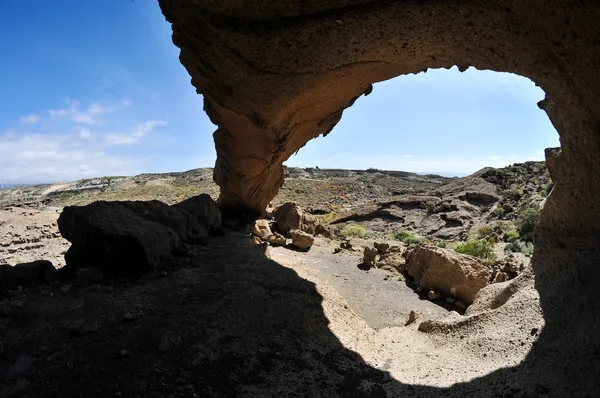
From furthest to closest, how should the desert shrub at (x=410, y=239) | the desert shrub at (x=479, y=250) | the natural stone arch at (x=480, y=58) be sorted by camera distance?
1. the desert shrub at (x=410, y=239)
2. the desert shrub at (x=479, y=250)
3. the natural stone arch at (x=480, y=58)

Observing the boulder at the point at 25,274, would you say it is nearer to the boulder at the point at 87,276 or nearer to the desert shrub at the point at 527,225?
the boulder at the point at 87,276

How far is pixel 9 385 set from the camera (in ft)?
10.5

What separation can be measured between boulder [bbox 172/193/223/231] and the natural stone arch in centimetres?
396

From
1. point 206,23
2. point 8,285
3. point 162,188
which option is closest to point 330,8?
point 206,23

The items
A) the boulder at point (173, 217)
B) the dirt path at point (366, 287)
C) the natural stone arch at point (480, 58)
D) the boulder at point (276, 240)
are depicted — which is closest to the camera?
the natural stone arch at point (480, 58)

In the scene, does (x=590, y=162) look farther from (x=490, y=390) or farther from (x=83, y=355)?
(x=83, y=355)

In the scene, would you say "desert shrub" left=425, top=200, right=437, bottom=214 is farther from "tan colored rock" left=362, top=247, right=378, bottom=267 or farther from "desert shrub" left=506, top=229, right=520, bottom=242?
"tan colored rock" left=362, top=247, right=378, bottom=267

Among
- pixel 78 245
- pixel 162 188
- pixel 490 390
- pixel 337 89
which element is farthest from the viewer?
pixel 162 188

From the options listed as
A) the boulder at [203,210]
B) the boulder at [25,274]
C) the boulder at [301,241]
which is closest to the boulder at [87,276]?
the boulder at [25,274]

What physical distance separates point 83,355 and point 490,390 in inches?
154

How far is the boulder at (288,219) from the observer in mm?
13031

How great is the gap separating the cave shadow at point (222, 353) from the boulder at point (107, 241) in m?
0.57

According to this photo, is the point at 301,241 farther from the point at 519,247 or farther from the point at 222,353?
the point at 519,247

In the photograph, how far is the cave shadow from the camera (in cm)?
334
